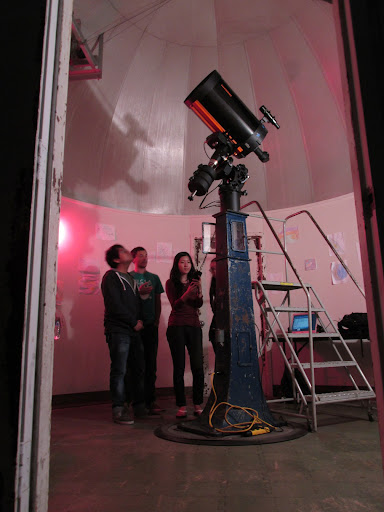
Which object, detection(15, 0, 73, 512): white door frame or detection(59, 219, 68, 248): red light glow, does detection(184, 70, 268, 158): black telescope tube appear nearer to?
detection(59, 219, 68, 248): red light glow

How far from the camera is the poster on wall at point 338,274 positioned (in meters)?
4.16

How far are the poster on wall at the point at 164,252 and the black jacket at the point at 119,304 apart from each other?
4.95 feet

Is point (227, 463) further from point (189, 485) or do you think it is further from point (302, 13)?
point (302, 13)

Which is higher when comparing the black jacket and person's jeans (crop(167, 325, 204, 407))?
the black jacket

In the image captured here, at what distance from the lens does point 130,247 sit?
4453 millimetres

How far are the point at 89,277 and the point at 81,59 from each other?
7.10ft

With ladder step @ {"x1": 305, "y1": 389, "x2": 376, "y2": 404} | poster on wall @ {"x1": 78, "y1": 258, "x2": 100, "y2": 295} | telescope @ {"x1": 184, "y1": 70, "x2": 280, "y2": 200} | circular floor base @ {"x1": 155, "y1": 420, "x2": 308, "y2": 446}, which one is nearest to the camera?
circular floor base @ {"x1": 155, "y1": 420, "x2": 308, "y2": 446}

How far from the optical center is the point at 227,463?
1747 millimetres

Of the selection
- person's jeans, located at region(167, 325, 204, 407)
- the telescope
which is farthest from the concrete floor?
the telescope

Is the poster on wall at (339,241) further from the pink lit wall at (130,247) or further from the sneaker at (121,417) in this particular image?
the sneaker at (121,417)

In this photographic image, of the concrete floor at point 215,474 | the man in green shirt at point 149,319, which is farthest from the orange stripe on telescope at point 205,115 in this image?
the concrete floor at point 215,474

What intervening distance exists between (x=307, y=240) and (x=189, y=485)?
3.45 metres

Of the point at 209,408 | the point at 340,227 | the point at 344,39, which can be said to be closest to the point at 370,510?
the point at 209,408

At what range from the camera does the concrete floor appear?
1.30 meters
